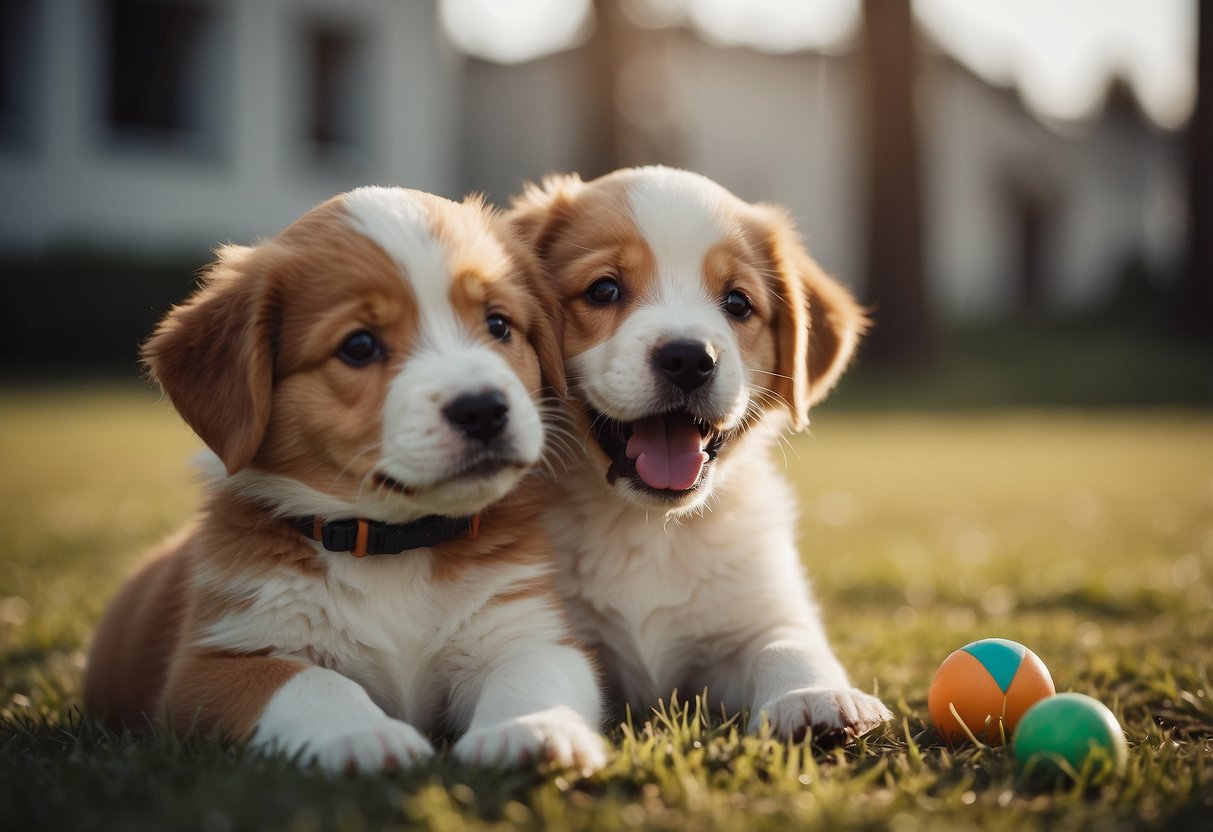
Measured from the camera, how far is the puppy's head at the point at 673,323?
3502 mm

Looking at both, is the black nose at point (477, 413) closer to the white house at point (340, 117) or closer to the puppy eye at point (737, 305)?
the puppy eye at point (737, 305)

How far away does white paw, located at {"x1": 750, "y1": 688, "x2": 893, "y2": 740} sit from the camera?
2.94 m

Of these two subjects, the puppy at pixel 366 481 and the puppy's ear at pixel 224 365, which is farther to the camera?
the puppy's ear at pixel 224 365

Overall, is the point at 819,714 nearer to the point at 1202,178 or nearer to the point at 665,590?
the point at 665,590

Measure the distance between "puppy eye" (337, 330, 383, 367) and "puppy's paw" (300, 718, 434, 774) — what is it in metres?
1.02

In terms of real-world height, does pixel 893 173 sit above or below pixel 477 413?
above

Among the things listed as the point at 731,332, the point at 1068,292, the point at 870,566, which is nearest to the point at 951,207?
the point at 1068,292

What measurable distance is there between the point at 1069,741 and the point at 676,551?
140 cm

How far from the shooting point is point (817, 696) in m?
3.01

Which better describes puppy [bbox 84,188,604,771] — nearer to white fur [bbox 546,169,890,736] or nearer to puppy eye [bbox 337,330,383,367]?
puppy eye [bbox 337,330,383,367]

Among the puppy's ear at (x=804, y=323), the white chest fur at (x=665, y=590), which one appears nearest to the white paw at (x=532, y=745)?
the white chest fur at (x=665, y=590)

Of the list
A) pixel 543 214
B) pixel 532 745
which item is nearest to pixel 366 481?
Answer: pixel 532 745

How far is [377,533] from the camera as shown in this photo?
10.2 ft

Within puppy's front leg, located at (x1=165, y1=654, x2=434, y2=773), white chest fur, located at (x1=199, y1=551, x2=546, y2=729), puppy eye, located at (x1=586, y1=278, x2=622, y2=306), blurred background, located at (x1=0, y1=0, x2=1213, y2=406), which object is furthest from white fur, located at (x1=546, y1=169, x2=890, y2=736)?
blurred background, located at (x1=0, y1=0, x2=1213, y2=406)
